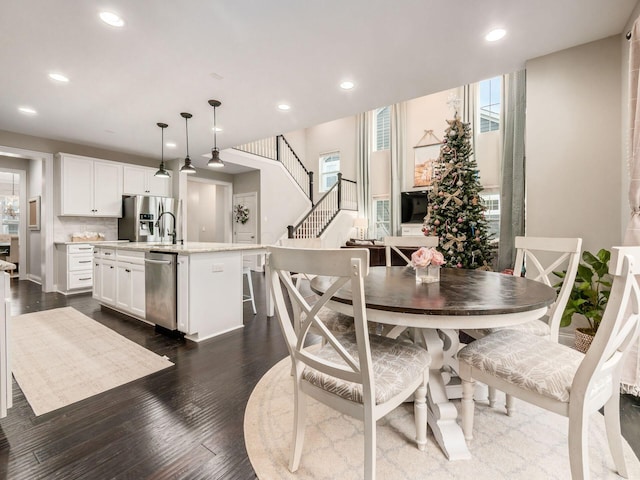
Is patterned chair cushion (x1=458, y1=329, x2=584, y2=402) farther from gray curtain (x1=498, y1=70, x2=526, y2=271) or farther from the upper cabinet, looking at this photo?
the upper cabinet

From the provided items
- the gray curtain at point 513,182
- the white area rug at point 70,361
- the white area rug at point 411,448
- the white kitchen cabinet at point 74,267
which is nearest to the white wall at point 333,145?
the gray curtain at point 513,182

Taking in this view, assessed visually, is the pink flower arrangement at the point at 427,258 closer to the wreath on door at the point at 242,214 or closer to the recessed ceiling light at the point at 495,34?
the recessed ceiling light at the point at 495,34

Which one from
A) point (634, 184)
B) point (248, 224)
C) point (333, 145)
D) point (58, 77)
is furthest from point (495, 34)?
point (333, 145)

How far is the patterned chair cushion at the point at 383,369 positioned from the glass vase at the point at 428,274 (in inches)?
17.8

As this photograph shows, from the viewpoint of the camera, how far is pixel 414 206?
23.7ft

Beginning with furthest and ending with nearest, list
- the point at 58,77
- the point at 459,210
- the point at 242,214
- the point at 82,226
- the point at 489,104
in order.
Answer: the point at 242,214, the point at 489,104, the point at 82,226, the point at 459,210, the point at 58,77

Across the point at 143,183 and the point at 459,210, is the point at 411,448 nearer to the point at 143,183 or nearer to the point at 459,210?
the point at 459,210

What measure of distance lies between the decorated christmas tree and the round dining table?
96.4 inches

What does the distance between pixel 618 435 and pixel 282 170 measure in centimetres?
725

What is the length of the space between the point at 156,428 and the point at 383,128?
26.9 ft

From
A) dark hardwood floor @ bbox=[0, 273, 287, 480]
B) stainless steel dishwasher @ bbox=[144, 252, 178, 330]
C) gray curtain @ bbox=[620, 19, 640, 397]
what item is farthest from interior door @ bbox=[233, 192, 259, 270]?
gray curtain @ bbox=[620, 19, 640, 397]

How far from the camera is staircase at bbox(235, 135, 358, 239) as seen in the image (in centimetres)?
715

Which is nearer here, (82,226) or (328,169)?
(82,226)

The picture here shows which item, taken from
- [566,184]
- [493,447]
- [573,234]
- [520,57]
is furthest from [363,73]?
[493,447]
